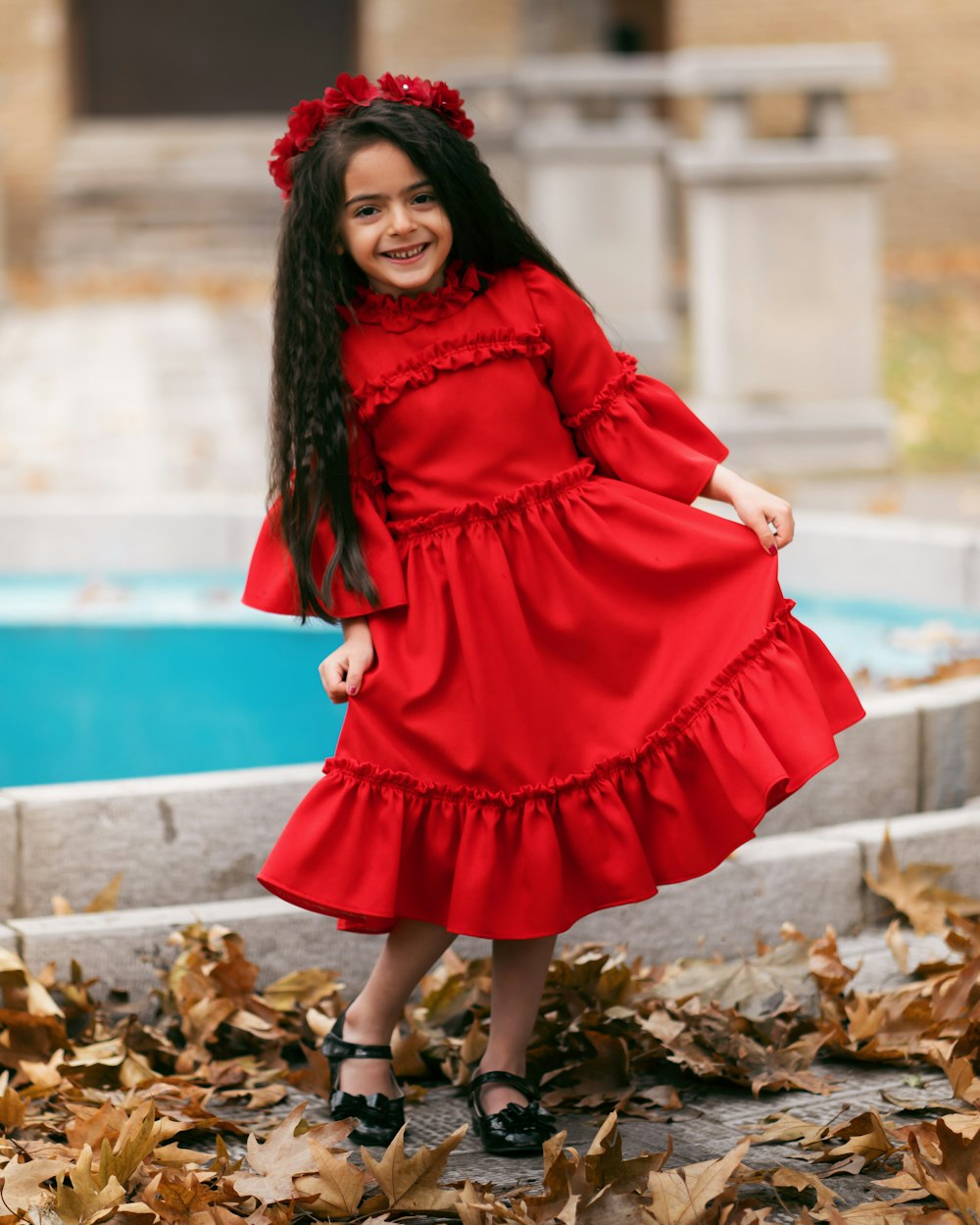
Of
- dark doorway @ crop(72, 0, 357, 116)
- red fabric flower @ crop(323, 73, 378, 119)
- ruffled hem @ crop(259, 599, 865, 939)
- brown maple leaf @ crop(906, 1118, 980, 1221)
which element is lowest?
brown maple leaf @ crop(906, 1118, 980, 1221)

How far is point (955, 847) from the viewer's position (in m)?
3.57

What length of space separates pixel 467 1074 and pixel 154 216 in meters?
14.6

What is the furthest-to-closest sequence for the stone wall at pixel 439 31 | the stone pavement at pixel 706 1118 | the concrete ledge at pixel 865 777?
the stone wall at pixel 439 31, the concrete ledge at pixel 865 777, the stone pavement at pixel 706 1118

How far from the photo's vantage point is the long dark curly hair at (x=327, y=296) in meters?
2.68

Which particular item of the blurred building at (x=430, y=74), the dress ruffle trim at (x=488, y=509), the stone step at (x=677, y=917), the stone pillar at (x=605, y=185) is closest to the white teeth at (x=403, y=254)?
the dress ruffle trim at (x=488, y=509)

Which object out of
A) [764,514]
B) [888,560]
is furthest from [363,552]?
[888,560]

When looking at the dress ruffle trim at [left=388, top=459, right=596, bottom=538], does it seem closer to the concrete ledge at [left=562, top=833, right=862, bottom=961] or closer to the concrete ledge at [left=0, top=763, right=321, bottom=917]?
the concrete ledge at [left=0, top=763, right=321, bottom=917]

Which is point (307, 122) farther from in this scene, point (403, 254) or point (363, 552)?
point (363, 552)

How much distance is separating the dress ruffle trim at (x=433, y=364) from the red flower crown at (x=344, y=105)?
1.09ft

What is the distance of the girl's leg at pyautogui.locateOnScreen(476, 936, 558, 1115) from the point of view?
2723 millimetres

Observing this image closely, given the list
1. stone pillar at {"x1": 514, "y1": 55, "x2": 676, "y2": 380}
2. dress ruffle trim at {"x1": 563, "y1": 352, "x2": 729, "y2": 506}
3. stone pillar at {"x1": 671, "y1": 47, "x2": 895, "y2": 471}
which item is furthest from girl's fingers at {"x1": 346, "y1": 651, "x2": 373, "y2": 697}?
stone pillar at {"x1": 514, "y1": 55, "x2": 676, "y2": 380}

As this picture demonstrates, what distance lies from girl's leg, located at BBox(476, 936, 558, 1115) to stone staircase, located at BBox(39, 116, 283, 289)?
45.2 feet

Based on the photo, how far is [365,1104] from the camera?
273cm

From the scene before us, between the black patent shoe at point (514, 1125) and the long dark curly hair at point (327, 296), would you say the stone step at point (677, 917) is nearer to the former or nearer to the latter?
the black patent shoe at point (514, 1125)
